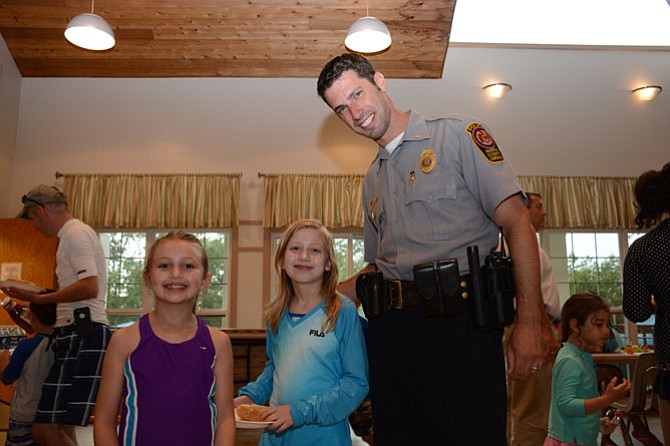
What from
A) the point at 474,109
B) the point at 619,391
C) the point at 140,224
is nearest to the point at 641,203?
the point at 619,391

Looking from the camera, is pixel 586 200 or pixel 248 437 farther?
pixel 586 200

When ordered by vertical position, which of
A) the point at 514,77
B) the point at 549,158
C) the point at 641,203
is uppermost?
the point at 514,77

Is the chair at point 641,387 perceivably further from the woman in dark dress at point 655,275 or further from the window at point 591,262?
the window at point 591,262

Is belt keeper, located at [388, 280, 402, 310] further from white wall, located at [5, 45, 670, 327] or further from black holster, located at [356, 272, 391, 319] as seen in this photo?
white wall, located at [5, 45, 670, 327]

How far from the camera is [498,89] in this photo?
7.37 meters

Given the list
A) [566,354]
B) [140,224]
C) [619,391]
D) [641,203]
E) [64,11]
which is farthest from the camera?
[140,224]

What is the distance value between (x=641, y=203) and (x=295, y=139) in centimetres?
548

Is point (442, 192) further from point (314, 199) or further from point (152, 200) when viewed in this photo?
point (152, 200)

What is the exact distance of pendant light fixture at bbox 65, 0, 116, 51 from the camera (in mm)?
4980

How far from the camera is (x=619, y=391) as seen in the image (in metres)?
2.63

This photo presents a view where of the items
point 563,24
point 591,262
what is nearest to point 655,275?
point 591,262

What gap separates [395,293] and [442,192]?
0.34m

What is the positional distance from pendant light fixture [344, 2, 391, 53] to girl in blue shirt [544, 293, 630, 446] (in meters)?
2.99

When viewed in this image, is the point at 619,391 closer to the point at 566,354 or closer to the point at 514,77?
the point at 566,354
